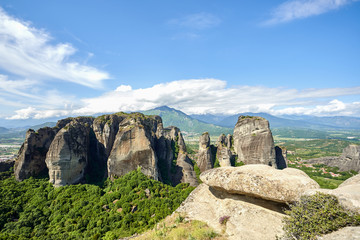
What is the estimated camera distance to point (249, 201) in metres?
11.5

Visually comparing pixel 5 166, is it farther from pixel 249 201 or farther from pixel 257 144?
pixel 257 144

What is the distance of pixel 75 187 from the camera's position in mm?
28297

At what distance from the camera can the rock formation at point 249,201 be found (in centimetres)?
935

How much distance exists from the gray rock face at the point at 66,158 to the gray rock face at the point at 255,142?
42.8 metres

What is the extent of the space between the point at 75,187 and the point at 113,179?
6.54 meters

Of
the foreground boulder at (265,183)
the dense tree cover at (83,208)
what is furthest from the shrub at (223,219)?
the dense tree cover at (83,208)

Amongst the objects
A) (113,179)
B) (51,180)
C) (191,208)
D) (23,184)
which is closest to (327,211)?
(191,208)

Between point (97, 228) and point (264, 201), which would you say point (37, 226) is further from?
point (264, 201)

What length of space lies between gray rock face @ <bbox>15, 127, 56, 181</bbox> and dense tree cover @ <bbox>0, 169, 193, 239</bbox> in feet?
7.81

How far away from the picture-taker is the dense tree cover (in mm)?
20547

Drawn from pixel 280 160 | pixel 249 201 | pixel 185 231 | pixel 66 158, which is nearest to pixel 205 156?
pixel 280 160

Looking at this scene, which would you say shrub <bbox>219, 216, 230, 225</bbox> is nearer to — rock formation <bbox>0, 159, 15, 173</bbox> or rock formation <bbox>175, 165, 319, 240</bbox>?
rock formation <bbox>175, 165, 319, 240</bbox>

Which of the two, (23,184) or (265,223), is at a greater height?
(265,223)

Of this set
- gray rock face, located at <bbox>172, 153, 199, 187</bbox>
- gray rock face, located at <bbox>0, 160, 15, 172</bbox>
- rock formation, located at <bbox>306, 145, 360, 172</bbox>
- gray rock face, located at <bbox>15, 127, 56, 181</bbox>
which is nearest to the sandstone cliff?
gray rock face, located at <bbox>172, 153, 199, 187</bbox>
